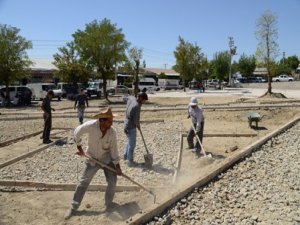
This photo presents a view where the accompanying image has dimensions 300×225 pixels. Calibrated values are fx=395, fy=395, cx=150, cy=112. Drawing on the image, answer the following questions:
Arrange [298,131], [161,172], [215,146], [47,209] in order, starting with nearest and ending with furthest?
[47,209] < [161,172] < [215,146] < [298,131]

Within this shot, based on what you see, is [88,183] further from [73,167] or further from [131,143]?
[73,167]

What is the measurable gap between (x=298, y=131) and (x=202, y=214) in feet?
25.6

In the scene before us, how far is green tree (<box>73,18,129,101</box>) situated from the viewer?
30.7 m

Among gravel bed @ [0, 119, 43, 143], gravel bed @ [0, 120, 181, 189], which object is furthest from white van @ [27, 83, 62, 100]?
gravel bed @ [0, 120, 181, 189]

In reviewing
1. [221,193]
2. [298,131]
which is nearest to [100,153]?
[221,193]

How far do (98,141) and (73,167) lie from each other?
2983mm

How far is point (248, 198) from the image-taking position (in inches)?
239

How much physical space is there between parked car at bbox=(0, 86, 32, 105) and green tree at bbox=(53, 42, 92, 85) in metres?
8.53

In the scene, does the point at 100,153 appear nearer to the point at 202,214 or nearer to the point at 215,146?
the point at 202,214

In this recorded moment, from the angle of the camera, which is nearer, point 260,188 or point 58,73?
point 260,188

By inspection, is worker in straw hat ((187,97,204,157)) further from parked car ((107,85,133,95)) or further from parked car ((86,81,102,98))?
parked car ((107,85,133,95))

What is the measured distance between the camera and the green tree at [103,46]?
101 ft

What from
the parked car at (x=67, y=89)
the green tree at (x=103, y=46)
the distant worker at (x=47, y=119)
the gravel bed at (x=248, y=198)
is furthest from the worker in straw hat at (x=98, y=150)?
the parked car at (x=67, y=89)

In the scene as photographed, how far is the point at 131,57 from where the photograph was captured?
43.3m
